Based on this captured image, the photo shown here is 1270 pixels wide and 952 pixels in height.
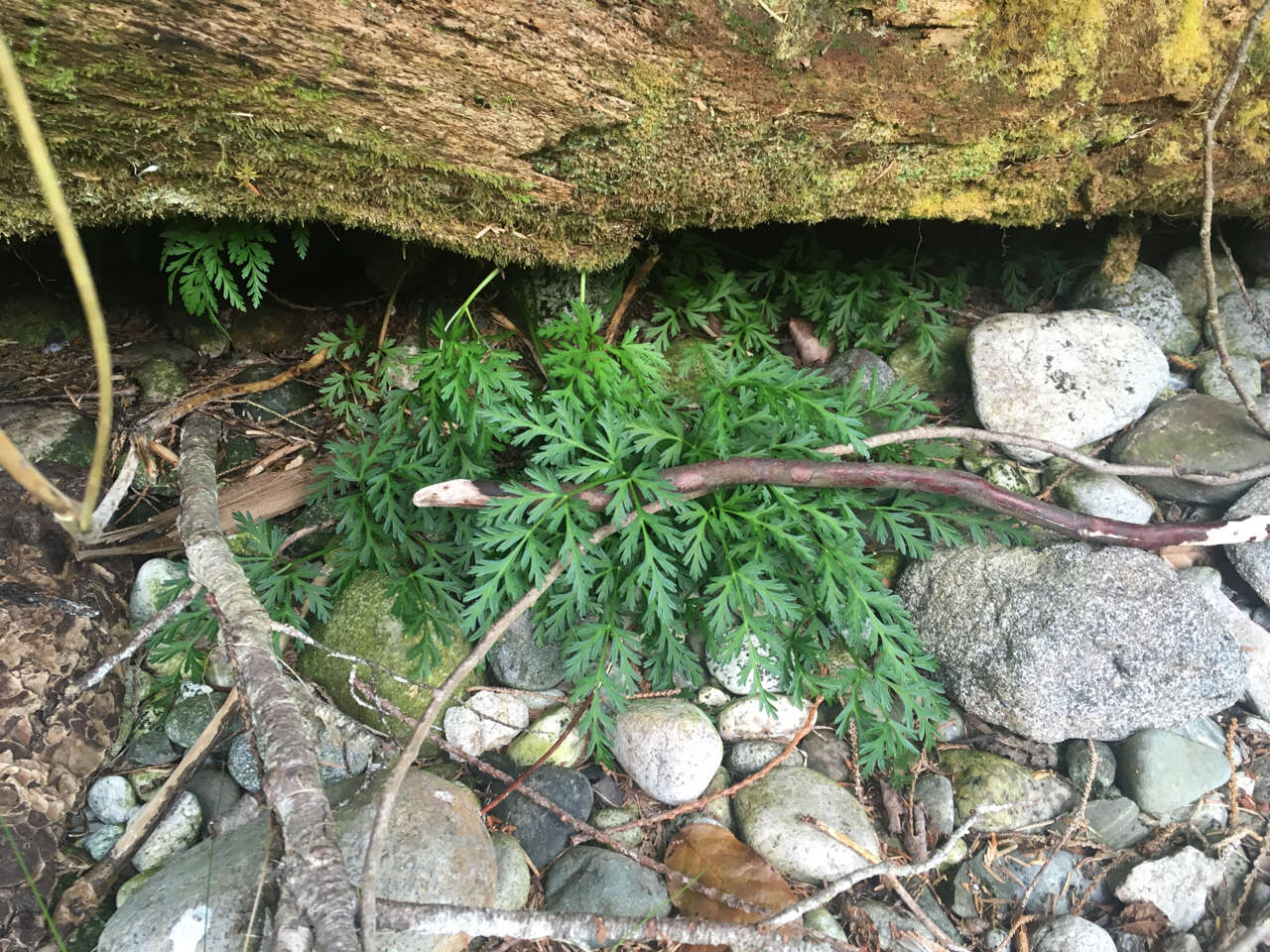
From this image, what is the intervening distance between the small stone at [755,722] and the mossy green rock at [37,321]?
12.1 ft

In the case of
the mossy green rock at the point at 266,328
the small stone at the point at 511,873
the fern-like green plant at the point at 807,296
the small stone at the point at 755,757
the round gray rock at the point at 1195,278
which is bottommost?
the small stone at the point at 511,873

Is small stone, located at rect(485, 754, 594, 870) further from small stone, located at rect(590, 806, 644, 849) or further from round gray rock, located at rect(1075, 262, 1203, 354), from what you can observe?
round gray rock, located at rect(1075, 262, 1203, 354)

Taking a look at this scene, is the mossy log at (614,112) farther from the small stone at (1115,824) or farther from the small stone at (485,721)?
the small stone at (1115,824)

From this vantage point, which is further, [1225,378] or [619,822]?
[1225,378]

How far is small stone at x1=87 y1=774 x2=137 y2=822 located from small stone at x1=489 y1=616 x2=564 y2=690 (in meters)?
1.47

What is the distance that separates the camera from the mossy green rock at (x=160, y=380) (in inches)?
159

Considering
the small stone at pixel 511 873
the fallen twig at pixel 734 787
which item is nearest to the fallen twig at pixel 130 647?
the small stone at pixel 511 873

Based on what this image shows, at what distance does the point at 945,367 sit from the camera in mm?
4402

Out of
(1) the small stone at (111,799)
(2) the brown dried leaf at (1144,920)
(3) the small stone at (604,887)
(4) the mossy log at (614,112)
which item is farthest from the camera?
(1) the small stone at (111,799)

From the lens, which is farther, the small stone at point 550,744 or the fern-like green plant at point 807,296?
the fern-like green plant at point 807,296

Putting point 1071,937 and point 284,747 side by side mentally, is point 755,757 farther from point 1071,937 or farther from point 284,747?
point 284,747

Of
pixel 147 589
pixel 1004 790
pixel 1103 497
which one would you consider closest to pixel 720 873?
pixel 1004 790

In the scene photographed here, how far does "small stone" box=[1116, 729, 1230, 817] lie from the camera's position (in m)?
3.38

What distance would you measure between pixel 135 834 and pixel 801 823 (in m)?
2.49
